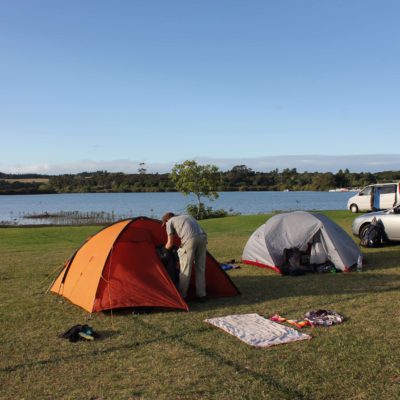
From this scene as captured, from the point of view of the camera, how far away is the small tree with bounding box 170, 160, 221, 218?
4141cm

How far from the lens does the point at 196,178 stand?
1645 inches

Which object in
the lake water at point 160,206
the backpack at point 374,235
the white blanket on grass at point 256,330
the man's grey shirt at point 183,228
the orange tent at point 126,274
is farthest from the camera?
the lake water at point 160,206

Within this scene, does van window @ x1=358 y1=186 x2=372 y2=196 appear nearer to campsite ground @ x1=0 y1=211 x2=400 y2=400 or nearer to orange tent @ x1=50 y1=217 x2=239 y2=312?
campsite ground @ x1=0 y1=211 x2=400 y2=400

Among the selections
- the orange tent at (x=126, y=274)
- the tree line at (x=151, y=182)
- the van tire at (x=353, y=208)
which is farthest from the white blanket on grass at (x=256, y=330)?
the tree line at (x=151, y=182)

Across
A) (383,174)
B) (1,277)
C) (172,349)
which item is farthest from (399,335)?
(383,174)

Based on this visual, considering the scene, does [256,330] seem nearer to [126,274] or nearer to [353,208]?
[126,274]

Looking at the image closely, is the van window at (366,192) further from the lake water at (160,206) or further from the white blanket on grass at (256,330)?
the white blanket on grass at (256,330)

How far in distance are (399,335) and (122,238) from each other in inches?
193

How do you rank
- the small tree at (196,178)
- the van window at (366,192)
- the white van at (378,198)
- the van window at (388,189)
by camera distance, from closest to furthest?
the white van at (378,198), the van window at (388,189), the van window at (366,192), the small tree at (196,178)

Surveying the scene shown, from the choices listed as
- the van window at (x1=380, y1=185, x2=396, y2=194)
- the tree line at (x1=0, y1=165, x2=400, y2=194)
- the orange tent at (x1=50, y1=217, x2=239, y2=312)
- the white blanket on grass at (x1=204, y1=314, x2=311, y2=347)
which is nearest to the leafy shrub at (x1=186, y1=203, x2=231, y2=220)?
the van window at (x1=380, y1=185, x2=396, y2=194)

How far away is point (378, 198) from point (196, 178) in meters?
17.8

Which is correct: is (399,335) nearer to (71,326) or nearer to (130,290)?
(130,290)

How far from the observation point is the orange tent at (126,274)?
26.3ft

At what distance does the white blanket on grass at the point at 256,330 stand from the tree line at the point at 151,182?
87253mm
